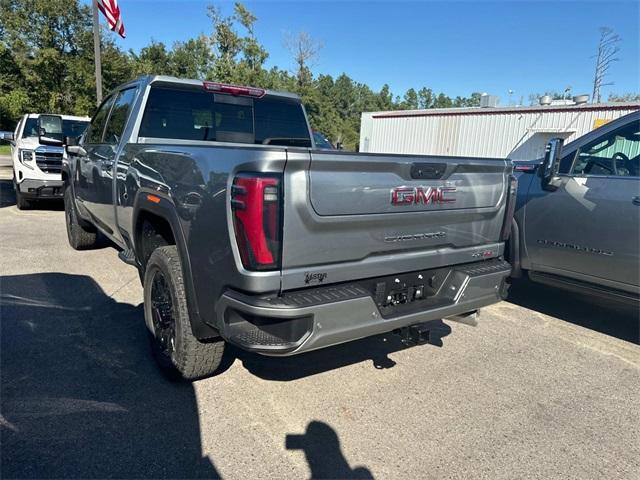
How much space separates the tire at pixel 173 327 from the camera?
2.81 metres

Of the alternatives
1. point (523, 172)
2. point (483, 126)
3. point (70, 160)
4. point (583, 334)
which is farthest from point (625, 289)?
point (483, 126)

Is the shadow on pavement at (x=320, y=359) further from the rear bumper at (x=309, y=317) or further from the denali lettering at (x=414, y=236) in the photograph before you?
the denali lettering at (x=414, y=236)

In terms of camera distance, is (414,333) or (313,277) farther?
(414,333)

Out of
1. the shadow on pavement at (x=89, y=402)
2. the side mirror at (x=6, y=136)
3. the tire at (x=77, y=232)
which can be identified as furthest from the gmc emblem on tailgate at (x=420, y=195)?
the side mirror at (x=6, y=136)

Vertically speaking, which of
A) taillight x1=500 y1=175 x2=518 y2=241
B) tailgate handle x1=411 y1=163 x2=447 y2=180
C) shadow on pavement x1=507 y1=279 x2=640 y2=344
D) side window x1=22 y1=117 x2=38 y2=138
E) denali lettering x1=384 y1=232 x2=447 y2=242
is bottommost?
shadow on pavement x1=507 y1=279 x2=640 y2=344

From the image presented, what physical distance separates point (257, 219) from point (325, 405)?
1.44m

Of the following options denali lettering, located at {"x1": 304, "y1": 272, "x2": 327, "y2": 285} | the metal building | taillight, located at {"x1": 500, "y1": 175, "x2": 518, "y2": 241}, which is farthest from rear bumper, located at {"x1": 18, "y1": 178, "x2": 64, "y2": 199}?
the metal building

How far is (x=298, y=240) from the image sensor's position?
2270mm

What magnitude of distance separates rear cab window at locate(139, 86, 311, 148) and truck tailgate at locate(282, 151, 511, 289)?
2.19 m

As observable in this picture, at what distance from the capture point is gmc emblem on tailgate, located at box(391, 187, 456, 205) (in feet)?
8.48

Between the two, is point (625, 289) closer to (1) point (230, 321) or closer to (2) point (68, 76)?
(1) point (230, 321)

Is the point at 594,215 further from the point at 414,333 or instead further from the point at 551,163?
the point at 414,333

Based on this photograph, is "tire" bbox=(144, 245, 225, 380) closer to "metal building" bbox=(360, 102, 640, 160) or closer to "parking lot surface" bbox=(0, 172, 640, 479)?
"parking lot surface" bbox=(0, 172, 640, 479)

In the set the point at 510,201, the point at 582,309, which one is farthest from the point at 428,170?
the point at 582,309
